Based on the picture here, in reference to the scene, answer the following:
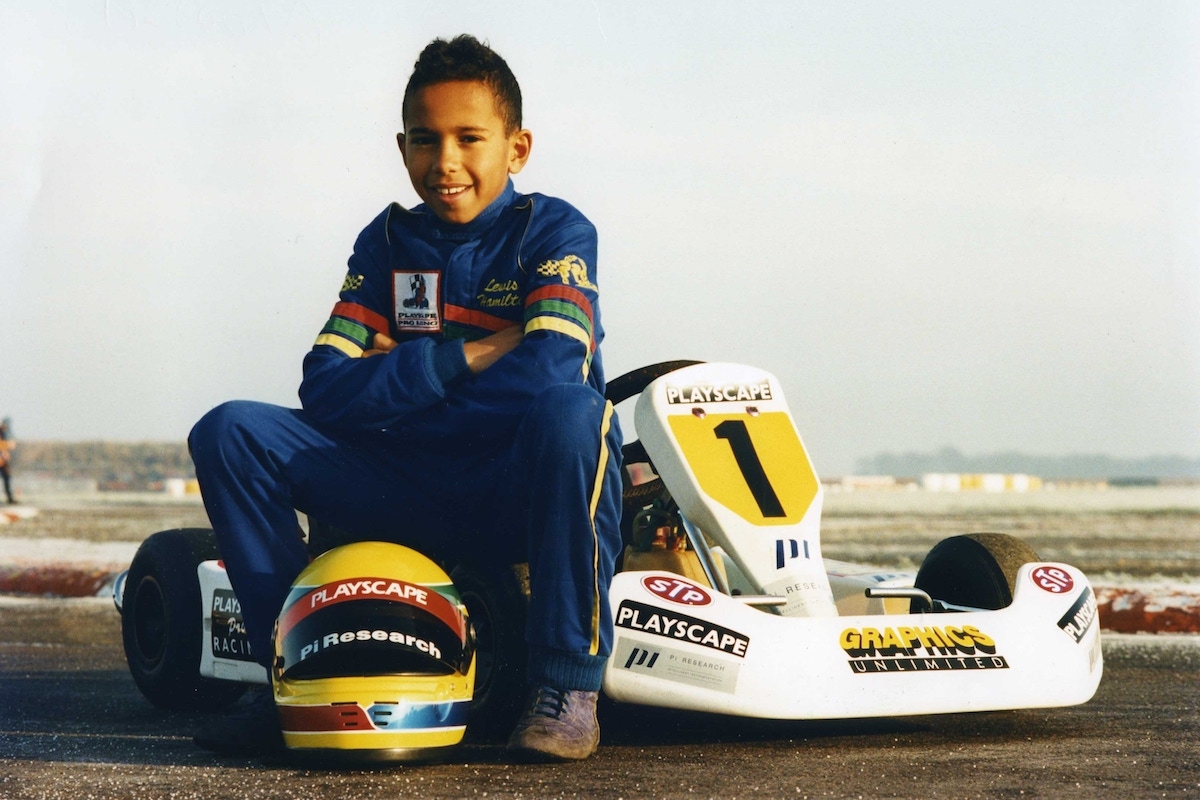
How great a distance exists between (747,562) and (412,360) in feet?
3.81

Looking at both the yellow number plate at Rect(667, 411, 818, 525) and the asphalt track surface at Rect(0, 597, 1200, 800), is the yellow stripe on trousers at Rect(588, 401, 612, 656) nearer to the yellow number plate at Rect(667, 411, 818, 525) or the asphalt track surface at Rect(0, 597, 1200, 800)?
the asphalt track surface at Rect(0, 597, 1200, 800)

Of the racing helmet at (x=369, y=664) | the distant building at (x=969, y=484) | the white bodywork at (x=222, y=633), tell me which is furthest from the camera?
the distant building at (x=969, y=484)

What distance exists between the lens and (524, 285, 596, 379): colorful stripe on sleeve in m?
3.26

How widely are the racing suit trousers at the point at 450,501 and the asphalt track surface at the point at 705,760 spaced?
0.29 m

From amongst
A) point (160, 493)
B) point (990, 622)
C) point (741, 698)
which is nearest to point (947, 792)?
point (741, 698)

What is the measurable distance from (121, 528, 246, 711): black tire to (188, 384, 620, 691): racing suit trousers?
46.2 inches

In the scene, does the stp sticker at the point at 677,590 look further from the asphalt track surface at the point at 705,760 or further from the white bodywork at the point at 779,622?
the asphalt track surface at the point at 705,760

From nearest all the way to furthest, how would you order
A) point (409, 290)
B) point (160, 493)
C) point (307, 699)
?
point (307, 699) < point (409, 290) < point (160, 493)

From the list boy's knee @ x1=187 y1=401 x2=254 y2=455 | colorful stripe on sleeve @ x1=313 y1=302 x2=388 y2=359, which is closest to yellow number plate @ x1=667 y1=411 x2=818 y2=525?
colorful stripe on sleeve @ x1=313 y1=302 x2=388 y2=359

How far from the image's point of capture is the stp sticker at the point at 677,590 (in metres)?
3.51

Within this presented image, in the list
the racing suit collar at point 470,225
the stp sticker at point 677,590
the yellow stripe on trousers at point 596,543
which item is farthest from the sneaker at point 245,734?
the racing suit collar at point 470,225

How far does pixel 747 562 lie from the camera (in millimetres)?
3953

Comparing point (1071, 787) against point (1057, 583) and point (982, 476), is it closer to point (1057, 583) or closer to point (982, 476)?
point (1057, 583)

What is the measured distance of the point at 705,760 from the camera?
313cm
